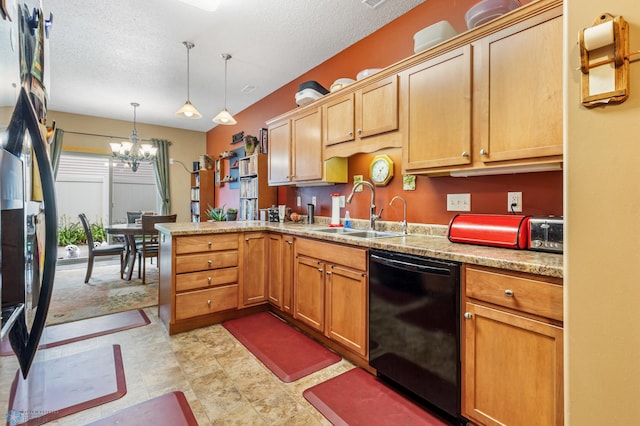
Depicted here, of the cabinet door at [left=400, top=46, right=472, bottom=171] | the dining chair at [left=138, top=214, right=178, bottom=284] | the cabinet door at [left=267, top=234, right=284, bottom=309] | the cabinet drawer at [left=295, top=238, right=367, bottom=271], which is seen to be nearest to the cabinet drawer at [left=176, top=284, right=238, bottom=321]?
the cabinet door at [left=267, top=234, right=284, bottom=309]

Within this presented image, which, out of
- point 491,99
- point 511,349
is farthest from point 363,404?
point 491,99

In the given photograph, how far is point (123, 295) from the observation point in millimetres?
3680

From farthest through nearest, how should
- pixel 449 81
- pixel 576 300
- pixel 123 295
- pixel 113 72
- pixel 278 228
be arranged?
pixel 113 72 → pixel 123 295 → pixel 278 228 → pixel 449 81 → pixel 576 300

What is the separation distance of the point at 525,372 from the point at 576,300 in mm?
477

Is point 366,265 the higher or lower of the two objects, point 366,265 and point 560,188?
the lower

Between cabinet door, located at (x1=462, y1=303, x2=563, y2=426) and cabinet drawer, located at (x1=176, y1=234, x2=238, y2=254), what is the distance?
2097 millimetres

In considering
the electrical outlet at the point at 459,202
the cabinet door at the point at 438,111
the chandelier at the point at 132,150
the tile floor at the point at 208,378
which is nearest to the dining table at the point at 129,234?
the chandelier at the point at 132,150

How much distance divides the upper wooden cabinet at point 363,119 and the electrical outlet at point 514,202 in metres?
0.80

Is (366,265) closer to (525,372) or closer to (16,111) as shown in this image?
(525,372)

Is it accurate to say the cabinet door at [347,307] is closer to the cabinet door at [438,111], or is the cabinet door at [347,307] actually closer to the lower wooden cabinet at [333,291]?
the lower wooden cabinet at [333,291]

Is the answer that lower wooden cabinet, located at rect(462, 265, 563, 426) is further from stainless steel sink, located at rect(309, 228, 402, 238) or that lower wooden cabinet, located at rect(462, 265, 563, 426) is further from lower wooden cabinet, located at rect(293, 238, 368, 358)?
stainless steel sink, located at rect(309, 228, 402, 238)

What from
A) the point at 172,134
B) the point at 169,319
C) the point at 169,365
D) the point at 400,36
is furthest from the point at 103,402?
the point at 172,134

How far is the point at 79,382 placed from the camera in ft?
6.28

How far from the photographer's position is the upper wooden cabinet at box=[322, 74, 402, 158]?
226 centimetres
